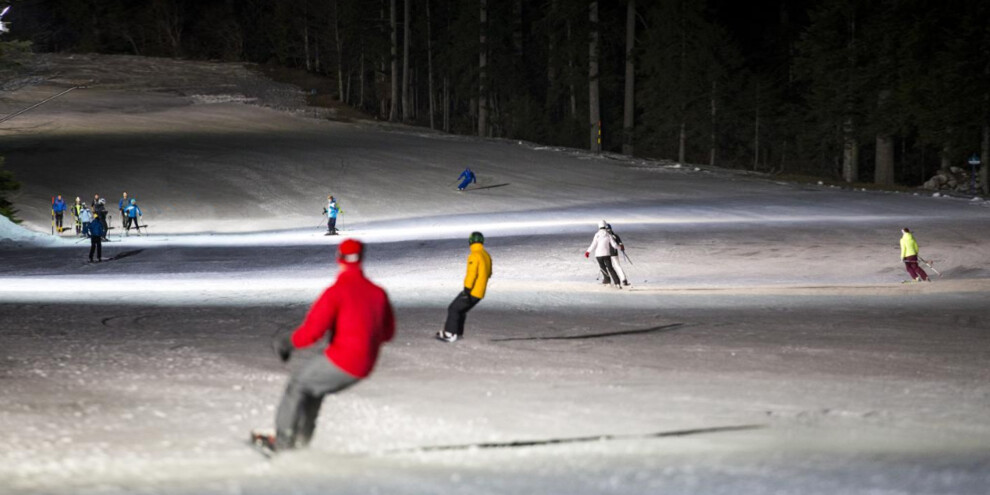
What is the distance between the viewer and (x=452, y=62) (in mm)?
84938

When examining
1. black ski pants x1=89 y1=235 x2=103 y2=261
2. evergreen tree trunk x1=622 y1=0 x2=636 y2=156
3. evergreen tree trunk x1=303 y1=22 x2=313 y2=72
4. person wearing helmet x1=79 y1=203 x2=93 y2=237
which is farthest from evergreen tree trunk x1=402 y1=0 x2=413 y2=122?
black ski pants x1=89 y1=235 x2=103 y2=261

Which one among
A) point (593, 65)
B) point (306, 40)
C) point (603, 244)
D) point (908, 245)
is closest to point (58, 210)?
point (603, 244)

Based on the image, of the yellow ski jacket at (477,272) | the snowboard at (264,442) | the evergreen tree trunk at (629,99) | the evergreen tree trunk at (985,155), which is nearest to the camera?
the snowboard at (264,442)

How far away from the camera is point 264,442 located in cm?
731

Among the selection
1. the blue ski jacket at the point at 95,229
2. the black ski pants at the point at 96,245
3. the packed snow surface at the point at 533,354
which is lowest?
the packed snow surface at the point at 533,354

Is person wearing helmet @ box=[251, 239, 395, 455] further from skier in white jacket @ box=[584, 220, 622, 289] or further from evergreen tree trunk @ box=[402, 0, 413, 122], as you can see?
evergreen tree trunk @ box=[402, 0, 413, 122]

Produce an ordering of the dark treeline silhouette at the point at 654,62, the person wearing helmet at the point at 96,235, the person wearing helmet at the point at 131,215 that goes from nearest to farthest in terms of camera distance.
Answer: the person wearing helmet at the point at 96,235, the person wearing helmet at the point at 131,215, the dark treeline silhouette at the point at 654,62

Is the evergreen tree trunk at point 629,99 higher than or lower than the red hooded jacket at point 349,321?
higher

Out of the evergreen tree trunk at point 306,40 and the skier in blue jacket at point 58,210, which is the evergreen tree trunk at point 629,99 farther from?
the evergreen tree trunk at point 306,40

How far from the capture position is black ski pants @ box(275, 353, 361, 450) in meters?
6.91

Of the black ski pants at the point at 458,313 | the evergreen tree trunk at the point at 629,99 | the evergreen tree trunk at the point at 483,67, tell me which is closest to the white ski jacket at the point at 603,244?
the black ski pants at the point at 458,313

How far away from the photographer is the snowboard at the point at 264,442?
7.25 metres

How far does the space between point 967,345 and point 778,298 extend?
6116mm

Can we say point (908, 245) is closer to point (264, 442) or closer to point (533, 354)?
point (533, 354)
